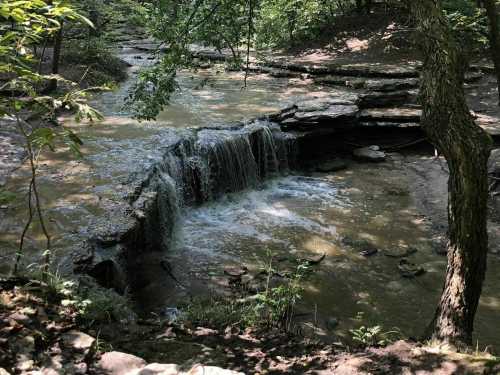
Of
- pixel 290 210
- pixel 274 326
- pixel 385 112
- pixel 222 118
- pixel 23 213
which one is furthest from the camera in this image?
pixel 385 112

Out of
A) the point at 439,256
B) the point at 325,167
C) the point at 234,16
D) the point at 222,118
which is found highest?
the point at 234,16

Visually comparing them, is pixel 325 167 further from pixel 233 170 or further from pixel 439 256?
pixel 439 256

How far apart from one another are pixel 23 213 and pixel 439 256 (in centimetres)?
553

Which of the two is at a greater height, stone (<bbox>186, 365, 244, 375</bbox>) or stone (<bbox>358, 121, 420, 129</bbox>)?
stone (<bbox>358, 121, 420, 129</bbox>)

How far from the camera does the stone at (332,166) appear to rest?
34.7 feet

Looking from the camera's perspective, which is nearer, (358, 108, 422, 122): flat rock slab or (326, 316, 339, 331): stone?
(326, 316, 339, 331): stone

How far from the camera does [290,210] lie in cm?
862

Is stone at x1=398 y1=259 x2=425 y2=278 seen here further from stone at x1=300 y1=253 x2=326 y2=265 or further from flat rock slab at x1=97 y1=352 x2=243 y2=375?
flat rock slab at x1=97 y1=352 x2=243 y2=375

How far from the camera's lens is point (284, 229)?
309 inches

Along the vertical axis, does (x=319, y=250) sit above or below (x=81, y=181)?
below

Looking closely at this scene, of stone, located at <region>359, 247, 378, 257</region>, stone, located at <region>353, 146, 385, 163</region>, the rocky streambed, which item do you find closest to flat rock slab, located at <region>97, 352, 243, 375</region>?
the rocky streambed

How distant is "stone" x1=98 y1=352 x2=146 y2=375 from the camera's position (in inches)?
110

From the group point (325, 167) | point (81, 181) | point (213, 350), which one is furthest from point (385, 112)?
point (213, 350)

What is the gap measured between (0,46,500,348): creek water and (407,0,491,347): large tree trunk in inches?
71.3
